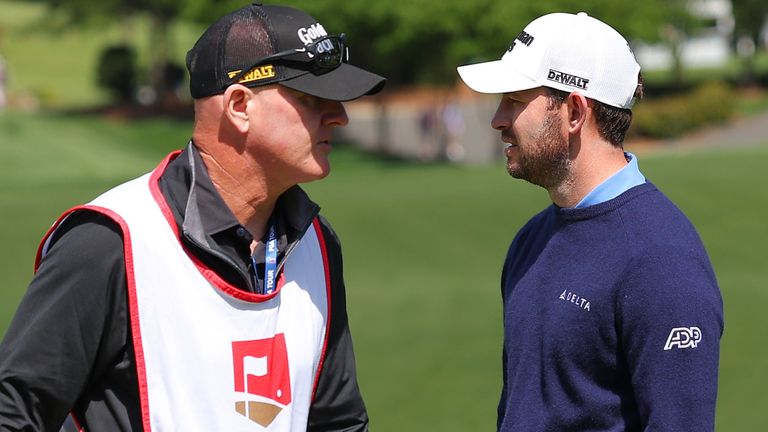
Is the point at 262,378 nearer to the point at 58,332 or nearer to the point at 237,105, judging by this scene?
the point at 58,332

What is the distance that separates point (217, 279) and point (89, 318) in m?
0.33

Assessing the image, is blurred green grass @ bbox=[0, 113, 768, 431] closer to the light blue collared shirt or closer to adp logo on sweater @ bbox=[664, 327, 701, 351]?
the light blue collared shirt

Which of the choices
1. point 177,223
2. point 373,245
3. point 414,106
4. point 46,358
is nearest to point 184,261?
point 177,223

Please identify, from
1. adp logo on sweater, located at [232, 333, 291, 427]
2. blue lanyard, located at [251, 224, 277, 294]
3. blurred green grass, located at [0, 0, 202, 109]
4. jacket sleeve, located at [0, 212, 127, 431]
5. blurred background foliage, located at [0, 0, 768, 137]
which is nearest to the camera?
jacket sleeve, located at [0, 212, 127, 431]

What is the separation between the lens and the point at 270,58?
2.98 m

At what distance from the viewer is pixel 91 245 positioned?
108 inches

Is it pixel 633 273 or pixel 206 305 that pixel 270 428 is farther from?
pixel 633 273

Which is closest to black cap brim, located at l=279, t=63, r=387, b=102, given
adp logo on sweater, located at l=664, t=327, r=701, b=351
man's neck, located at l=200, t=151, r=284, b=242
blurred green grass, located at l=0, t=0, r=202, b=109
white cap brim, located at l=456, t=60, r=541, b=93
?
man's neck, located at l=200, t=151, r=284, b=242

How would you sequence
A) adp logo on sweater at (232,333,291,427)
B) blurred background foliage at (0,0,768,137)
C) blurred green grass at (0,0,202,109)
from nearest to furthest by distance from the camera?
adp logo on sweater at (232,333,291,427)
blurred background foliage at (0,0,768,137)
blurred green grass at (0,0,202,109)

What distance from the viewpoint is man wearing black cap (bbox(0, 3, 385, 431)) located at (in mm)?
2736

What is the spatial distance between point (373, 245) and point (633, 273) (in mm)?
8704

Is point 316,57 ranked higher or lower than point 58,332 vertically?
higher

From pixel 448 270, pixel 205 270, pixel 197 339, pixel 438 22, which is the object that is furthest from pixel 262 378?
pixel 438 22

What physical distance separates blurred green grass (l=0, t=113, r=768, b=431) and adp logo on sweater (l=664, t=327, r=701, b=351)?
628 cm
